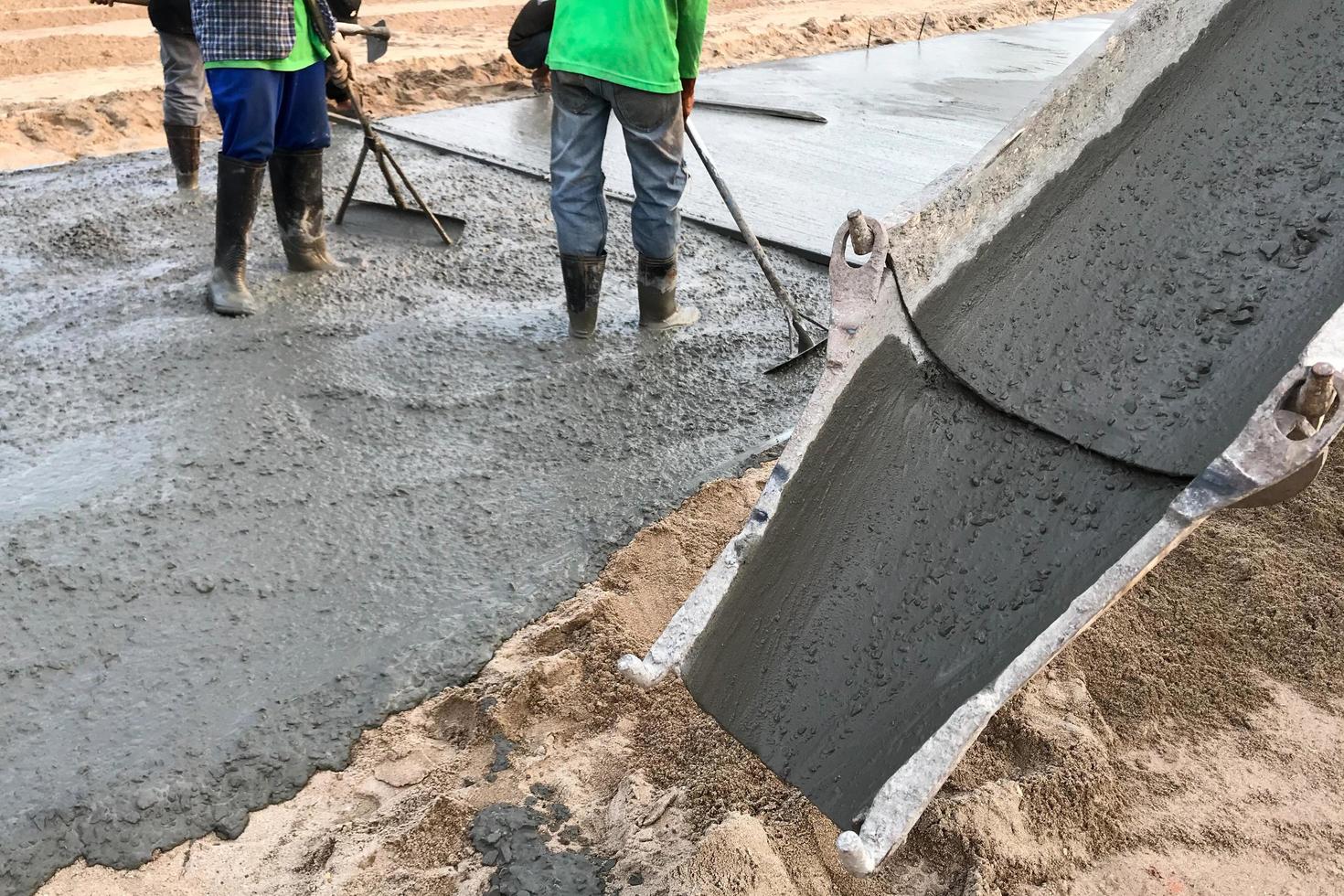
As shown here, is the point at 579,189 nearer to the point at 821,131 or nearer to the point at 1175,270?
the point at 1175,270

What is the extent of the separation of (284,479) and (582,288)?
1241 millimetres

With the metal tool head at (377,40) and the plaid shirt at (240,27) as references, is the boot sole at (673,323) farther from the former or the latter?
the metal tool head at (377,40)

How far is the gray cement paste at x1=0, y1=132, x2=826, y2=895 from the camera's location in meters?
1.93

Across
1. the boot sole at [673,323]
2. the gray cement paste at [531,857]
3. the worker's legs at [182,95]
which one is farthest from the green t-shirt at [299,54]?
the gray cement paste at [531,857]

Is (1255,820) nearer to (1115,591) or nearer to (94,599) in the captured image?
(1115,591)

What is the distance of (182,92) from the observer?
459 cm

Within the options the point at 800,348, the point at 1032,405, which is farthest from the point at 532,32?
the point at 1032,405

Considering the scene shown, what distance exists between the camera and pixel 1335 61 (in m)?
2.73

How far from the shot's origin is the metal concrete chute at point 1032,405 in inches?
60.3

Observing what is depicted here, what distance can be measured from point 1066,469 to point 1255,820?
703mm

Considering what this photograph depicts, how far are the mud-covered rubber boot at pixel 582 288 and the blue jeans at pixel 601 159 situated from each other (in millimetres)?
32

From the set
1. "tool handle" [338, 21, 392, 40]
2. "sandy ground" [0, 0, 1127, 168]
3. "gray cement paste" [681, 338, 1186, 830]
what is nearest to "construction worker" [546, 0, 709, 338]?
"tool handle" [338, 21, 392, 40]

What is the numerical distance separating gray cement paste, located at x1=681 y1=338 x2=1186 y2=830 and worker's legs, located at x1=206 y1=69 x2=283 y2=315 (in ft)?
8.16

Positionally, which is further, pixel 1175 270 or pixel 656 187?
pixel 656 187
